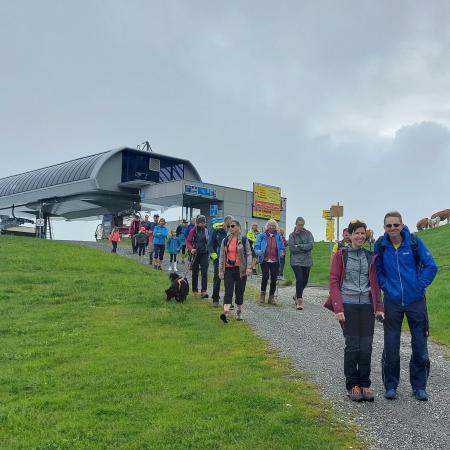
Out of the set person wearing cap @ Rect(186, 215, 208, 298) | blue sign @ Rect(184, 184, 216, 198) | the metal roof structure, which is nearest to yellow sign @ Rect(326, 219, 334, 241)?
person wearing cap @ Rect(186, 215, 208, 298)

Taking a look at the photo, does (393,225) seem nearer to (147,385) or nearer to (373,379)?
(373,379)

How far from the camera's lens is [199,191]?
41.3 meters

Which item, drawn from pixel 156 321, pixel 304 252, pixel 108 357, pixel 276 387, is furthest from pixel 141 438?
pixel 304 252

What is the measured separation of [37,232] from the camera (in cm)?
4338

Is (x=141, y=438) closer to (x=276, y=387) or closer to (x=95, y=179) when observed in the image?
(x=276, y=387)

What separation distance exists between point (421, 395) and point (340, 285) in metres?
1.42

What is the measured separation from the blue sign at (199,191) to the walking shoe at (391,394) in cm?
3484

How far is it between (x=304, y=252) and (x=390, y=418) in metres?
7.13

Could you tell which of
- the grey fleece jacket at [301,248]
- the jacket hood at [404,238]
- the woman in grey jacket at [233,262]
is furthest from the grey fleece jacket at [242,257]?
the jacket hood at [404,238]

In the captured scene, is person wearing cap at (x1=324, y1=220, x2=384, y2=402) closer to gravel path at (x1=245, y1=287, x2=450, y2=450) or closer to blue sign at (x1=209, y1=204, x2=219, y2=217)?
gravel path at (x1=245, y1=287, x2=450, y2=450)

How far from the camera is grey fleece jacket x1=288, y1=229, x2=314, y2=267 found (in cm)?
1223

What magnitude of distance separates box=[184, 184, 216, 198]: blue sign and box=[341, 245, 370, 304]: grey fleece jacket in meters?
34.5

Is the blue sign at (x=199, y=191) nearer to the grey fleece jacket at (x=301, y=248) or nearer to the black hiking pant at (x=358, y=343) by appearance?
the grey fleece jacket at (x=301, y=248)

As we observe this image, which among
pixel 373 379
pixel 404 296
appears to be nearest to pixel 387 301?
pixel 404 296
